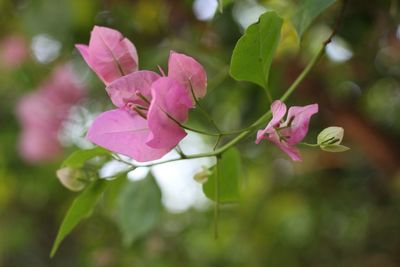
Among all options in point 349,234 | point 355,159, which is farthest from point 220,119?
point 349,234

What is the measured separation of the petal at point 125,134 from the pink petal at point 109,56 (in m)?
0.03

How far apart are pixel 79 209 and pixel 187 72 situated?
16 cm

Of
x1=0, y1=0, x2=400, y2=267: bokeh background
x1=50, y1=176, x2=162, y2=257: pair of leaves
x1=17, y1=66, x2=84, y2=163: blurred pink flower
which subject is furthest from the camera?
x1=17, y1=66, x2=84, y2=163: blurred pink flower

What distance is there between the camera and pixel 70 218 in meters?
0.45

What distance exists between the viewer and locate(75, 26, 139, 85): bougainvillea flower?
38cm

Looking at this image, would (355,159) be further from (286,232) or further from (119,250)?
(119,250)

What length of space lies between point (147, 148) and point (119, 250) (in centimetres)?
83

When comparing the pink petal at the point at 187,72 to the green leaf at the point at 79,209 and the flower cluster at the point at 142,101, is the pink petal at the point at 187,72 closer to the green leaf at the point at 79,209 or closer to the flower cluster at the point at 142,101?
the flower cluster at the point at 142,101

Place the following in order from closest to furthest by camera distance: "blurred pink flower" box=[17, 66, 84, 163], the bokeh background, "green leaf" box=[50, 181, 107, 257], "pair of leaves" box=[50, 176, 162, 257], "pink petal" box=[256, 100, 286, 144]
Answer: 1. "pink petal" box=[256, 100, 286, 144]
2. "green leaf" box=[50, 181, 107, 257]
3. "pair of leaves" box=[50, 176, 162, 257]
4. the bokeh background
5. "blurred pink flower" box=[17, 66, 84, 163]

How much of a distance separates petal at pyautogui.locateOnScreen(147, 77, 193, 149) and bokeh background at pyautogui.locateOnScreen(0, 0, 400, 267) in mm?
328

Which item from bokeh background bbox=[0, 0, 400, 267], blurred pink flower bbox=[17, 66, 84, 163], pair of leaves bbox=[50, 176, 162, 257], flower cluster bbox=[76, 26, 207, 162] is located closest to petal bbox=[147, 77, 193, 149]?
flower cluster bbox=[76, 26, 207, 162]

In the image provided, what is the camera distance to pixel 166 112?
34cm

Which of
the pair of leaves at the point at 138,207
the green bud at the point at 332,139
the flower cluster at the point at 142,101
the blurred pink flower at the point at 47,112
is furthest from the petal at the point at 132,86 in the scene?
the blurred pink flower at the point at 47,112

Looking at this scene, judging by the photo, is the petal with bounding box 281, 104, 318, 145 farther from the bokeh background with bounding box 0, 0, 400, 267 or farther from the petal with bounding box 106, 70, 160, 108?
the bokeh background with bounding box 0, 0, 400, 267
